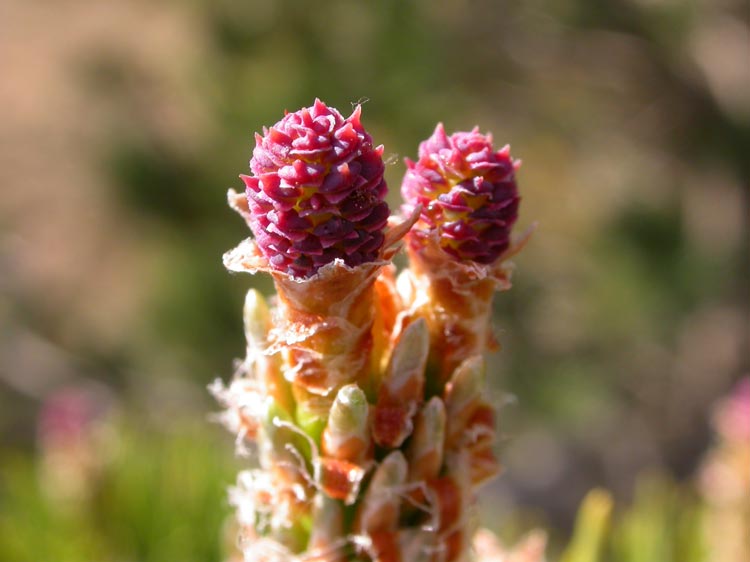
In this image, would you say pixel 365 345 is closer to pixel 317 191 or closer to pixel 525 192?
pixel 317 191

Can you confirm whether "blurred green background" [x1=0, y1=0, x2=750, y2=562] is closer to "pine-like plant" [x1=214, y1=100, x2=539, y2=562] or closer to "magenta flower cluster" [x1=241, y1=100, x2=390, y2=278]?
"pine-like plant" [x1=214, y1=100, x2=539, y2=562]

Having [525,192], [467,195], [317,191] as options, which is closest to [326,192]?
[317,191]

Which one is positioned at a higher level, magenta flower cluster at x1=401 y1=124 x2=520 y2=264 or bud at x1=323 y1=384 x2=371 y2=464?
magenta flower cluster at x1=401 y1=124 x2=520 y2=264

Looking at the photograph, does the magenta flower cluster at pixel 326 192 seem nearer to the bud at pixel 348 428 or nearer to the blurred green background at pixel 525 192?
the bud at pixel 348 428

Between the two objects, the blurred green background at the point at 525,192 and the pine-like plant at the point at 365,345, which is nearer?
the pine-like plant at the point at 365,345

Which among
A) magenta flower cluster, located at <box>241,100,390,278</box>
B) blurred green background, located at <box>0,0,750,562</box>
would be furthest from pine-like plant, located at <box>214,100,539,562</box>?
blurred green background, located at <box>0,0,750,562</box>

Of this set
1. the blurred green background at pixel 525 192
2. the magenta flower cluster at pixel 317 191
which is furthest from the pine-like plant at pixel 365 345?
the blurred green background at pixel 525 192

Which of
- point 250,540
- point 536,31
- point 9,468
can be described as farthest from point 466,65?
point 250,540

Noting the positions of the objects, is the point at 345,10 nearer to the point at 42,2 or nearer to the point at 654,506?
the point at 654,506
